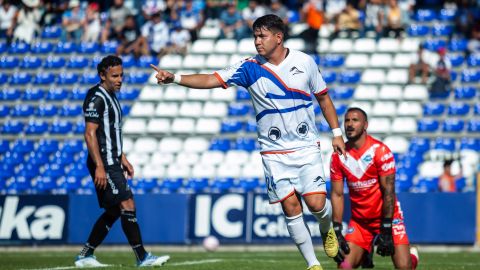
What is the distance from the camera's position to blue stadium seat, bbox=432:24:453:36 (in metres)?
24.7

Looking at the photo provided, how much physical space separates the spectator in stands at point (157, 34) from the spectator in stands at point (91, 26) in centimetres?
160

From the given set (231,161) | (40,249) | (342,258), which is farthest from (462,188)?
(342,258)

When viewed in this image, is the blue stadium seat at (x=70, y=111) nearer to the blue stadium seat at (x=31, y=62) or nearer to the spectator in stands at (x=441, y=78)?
the blue stadium seat at (x=31, y=62)

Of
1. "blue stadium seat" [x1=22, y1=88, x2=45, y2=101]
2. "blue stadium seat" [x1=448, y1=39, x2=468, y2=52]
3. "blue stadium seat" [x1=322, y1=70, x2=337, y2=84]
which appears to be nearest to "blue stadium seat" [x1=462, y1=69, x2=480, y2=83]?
"blue stadium seat" [x1=448, y1=39, x2=468, y2=52]

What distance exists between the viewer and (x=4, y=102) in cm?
2588

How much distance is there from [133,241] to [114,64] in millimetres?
2208

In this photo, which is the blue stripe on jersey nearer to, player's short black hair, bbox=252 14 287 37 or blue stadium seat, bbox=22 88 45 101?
player's short black hair, bbox=252 14 287 37

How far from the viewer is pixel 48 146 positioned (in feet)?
78.0

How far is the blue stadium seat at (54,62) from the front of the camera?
2636 centimetres

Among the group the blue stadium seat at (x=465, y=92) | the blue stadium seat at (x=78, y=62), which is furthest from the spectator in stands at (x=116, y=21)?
the blue stadium seat at (x=465, y=92)

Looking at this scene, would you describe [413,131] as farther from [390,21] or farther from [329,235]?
[329,235]

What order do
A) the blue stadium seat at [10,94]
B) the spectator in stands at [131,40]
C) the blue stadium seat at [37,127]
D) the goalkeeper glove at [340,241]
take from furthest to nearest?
1. the blue stadium seat at [10,94]
2. the spectator in stands at [131,40]
3. the blue stadium seat at [37,127]
4. the goalkeeper glove at [340,241]

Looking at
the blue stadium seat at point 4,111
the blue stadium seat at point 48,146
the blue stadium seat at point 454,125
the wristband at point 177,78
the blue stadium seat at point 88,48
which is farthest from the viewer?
the blue stadium seat at point 88,48

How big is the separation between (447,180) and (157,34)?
960 cm
